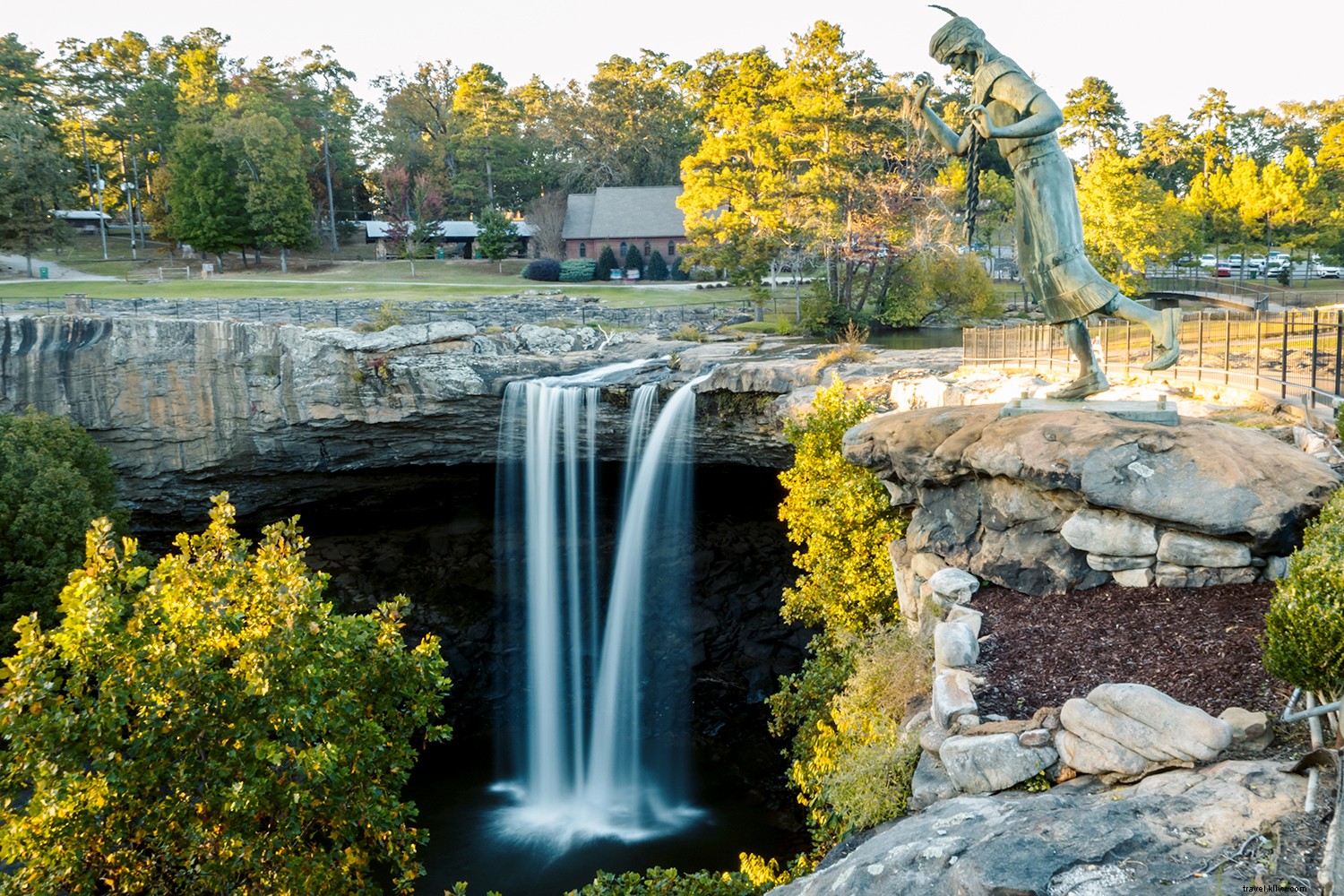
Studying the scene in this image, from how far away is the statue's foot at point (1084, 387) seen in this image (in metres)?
11.3

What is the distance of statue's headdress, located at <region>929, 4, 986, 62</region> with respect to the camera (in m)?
10.8

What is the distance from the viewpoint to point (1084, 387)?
11.4 m

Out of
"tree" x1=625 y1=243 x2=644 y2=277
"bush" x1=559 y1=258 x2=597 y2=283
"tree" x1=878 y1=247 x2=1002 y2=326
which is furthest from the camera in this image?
"tree" x1=625 y1=243 x2=644 y2=277

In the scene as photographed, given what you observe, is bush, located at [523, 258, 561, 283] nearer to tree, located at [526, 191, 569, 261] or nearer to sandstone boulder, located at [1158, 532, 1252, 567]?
tree, located at [526, 191, 569, 261]

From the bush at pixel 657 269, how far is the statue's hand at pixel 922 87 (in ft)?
154

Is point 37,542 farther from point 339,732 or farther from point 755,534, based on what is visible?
point 755,534

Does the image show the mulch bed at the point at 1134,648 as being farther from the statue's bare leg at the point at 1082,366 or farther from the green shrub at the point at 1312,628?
the statue's bare leg at the point at 1082,366

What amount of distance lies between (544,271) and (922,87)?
143ft

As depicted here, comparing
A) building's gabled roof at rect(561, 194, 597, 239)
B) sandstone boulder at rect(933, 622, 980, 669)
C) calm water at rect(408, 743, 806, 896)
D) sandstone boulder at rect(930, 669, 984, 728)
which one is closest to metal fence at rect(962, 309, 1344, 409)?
sandstone boulder at rect(933, 622, 980, 669)

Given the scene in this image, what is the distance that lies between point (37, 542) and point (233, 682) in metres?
13.1

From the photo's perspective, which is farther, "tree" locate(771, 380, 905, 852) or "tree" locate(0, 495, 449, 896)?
"tree" locate(771, 380, 905, 852)

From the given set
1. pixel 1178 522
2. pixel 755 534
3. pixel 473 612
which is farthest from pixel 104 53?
pixel 1178 522

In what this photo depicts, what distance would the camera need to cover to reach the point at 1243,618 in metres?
8.37

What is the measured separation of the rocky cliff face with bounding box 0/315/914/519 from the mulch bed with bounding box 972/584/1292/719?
1380 centimetres
